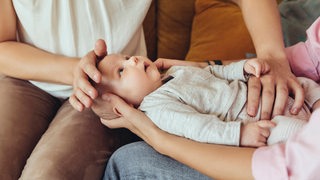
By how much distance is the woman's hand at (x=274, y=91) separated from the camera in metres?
1.06

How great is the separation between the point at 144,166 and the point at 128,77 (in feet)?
0.71

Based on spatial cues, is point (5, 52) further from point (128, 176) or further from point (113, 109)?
point (128, 176)

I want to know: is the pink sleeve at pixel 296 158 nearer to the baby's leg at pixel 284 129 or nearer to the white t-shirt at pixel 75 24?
the baby's leg at pixel 284 129

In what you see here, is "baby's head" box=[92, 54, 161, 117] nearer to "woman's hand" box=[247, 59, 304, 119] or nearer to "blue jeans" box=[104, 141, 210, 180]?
"blue jeans" box=[104, 141, 210, 180]

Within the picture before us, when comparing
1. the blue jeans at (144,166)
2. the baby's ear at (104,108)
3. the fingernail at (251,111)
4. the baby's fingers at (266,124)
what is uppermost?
the baby's fingers at (266,124)

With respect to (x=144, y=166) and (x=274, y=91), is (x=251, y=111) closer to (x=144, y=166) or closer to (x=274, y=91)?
(x=274, y=91)

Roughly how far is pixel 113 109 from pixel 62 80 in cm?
24

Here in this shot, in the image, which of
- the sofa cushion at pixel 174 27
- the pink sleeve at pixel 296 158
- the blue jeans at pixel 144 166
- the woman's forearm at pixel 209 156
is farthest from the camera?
the sofa cushion at pixel 174 27

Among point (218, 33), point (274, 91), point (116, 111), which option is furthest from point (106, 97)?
point (218, 33)

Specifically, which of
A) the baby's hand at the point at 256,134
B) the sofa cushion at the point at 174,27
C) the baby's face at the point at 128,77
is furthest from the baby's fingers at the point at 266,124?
the sofa cushion at the point at 174,27

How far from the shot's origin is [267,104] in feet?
3.49

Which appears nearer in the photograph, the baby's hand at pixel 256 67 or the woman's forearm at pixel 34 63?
the baby's hand at pixel 256 67

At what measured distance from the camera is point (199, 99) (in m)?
1.09

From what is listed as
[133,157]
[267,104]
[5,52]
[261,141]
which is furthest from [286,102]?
[5,52]
